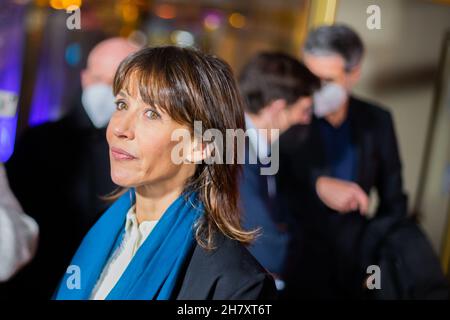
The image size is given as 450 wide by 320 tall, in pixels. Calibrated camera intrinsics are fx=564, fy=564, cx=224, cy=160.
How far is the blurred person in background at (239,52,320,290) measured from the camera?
160 centimetres

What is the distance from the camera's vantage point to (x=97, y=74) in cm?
158

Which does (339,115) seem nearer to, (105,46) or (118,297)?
(105,46)

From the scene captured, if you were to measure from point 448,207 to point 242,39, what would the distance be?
1066 millimetres

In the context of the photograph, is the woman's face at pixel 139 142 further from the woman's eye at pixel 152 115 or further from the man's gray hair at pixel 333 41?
the man's gray hair at pixel 333 41

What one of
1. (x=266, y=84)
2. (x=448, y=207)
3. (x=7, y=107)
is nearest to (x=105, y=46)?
(x=7, y=107)

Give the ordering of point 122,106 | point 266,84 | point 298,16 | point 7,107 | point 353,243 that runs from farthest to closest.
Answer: point 298,16, point 353,243, point 266,84, point 7,107, point 122,106

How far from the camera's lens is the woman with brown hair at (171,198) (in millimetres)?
1105

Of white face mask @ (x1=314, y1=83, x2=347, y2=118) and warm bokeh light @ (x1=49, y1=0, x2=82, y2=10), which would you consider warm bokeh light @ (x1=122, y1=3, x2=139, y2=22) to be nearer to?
warm bokeh light @ (x1=49, y1=0, x2=82, y2=10)

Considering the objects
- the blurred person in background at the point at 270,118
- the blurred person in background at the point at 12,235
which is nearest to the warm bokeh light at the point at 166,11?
the blurred person in background at the point at 270,118

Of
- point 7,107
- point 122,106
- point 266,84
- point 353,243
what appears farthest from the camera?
point 353,243

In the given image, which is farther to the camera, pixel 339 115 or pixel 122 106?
pixel 339 115

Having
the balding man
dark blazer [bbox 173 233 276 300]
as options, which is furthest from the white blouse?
the balding man

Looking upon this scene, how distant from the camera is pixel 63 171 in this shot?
63.5 inches

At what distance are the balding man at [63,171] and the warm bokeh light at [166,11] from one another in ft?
2.30
